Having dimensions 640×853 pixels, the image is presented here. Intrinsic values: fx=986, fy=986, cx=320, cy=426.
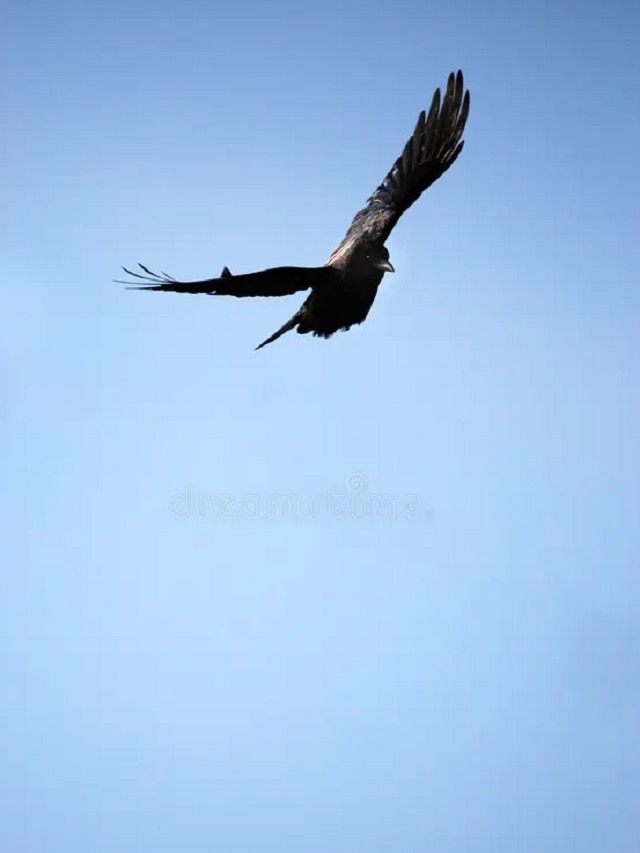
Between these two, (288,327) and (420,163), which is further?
(420,163)

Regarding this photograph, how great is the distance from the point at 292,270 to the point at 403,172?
3.34 meters

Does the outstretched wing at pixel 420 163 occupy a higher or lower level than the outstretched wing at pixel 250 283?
higher

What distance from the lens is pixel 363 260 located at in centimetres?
1203

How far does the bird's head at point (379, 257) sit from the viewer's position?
11984 millimetres

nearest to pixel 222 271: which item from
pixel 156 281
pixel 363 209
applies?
pixel 156 281

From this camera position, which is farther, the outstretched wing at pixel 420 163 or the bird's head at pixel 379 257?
the outstretched wing at pixel 420 163

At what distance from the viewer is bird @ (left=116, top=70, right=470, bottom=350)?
10.9m

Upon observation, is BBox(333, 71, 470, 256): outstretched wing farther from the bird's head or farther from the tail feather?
the tail feather

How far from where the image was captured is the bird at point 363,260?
10.9 m

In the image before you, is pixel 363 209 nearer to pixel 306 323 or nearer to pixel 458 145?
pixel 458 145

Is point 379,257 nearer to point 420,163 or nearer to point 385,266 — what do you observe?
point 385,266

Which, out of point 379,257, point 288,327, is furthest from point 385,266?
point 288,327

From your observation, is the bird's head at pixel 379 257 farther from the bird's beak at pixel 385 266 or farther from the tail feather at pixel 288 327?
the tail feather at pixel 288 327

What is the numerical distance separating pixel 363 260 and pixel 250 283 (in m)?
1.83
